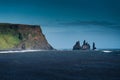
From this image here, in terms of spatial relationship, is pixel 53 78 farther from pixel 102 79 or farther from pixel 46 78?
pixel 102 79

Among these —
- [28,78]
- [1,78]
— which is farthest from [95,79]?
[1,78]

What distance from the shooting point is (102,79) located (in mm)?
62656

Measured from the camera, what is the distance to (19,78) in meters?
64.4

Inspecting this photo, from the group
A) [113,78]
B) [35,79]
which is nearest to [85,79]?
[113,78]

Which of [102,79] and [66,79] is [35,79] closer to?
[66,79]

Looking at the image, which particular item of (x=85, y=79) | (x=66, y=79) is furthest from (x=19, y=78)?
(x=85, y=79)

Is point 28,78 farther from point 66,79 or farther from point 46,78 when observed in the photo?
point 66,79

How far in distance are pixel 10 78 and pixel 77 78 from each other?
14928mm

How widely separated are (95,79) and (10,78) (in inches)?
740

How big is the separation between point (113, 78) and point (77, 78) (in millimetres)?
8083

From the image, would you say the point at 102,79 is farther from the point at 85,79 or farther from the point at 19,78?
the point at 19,78

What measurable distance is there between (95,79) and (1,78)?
67.5 ft

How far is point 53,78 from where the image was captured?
64.2m

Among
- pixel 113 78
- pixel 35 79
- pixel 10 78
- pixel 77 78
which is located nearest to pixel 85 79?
pixel 77 78
